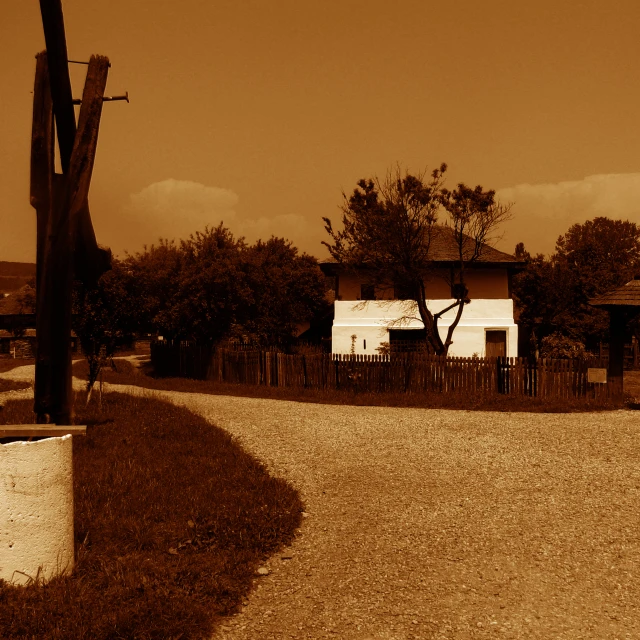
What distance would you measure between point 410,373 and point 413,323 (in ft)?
30.5

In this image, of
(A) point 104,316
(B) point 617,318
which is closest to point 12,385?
(A) point 104,316

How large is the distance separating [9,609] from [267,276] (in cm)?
2562

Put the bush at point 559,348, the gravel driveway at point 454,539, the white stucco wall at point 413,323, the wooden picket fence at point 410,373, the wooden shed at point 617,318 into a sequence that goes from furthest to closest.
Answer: the white stucco wall at point 413,323, the bush at point 559,348, the wooden picket fence at point 410,373, the wooden shed at point 617,318, the gravel driveway at point 454,539

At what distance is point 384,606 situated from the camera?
4.67 meters

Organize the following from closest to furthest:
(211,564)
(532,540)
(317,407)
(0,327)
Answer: (211,564), (532,540), (0,327), (317,407)

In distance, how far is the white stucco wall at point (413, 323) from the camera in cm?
2903

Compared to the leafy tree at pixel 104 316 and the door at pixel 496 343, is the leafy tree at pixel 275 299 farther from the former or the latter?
the leafy tree at pixel 104 316

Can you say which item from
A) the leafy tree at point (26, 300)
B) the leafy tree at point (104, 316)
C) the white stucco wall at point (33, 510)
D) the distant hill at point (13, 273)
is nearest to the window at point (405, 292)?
the leafy tree at point (104, 316)

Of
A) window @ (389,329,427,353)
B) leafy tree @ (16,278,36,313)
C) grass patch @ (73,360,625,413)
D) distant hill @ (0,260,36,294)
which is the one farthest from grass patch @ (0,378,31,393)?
distant hill @ (0,260,36,294)

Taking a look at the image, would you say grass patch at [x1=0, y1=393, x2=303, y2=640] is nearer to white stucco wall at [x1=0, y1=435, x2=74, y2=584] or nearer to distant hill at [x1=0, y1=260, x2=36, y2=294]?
white stucco wall at [x1=0, y1=435, x2=74, y2=584]

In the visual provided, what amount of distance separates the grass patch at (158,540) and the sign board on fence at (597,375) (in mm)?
10408

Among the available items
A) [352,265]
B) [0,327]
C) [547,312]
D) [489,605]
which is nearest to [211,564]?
[489,605]

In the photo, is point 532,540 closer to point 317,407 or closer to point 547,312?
point 317,407

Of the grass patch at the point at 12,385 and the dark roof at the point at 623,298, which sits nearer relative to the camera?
the dark roof at the point at 623,298
